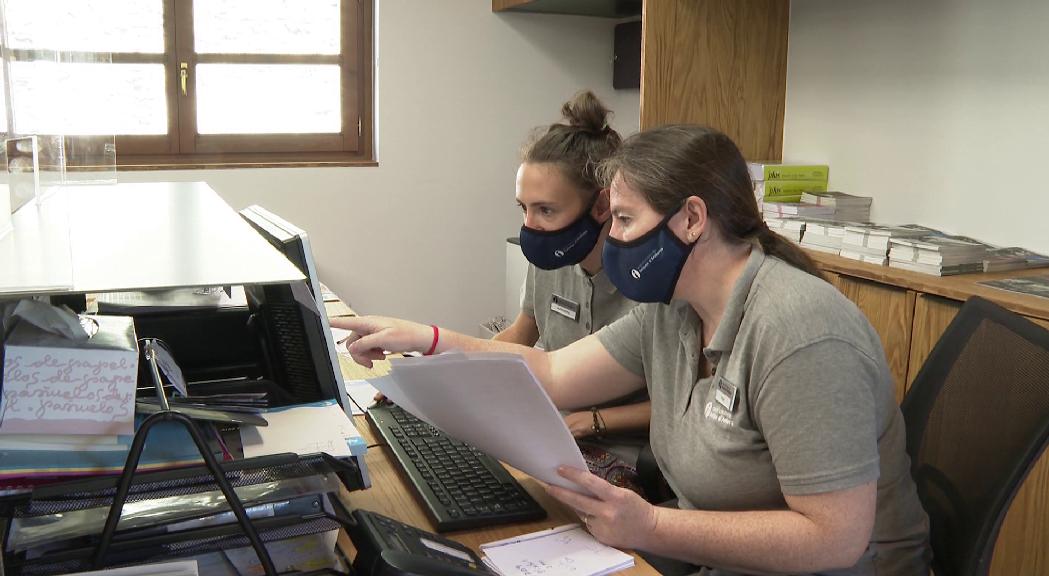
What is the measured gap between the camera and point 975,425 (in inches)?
51.4

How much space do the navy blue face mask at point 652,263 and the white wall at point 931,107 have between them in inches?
61.6

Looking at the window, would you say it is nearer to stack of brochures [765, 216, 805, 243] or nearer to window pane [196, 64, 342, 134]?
window pane [196, 64, 342, 134]

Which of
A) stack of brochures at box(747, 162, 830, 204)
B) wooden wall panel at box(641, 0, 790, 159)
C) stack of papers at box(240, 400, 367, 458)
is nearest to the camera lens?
stack of papers at box(240, 400, 367, 458)

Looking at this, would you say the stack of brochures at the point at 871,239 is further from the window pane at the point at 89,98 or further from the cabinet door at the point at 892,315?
the window pane at the point at 89,98

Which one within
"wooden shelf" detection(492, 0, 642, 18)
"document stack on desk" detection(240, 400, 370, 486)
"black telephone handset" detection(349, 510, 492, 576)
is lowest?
"black telephone handset" detection(349, 510, 492, 576)

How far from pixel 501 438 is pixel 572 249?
0.72m

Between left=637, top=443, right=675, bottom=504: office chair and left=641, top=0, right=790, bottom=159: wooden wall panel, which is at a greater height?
left=641, top=0, right=790, bottom=159: wooden wall panel

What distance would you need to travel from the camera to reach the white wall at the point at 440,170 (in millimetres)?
3816

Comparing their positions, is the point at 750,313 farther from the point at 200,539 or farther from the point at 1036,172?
the point at 1036,172

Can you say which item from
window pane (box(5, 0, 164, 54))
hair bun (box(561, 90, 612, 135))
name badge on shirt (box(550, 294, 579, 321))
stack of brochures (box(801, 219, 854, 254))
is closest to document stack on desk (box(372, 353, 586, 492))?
name badge on shirt (box(550, 294, 579, 321))

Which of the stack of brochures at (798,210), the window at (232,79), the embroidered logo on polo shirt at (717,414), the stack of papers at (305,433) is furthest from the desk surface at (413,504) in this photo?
the window at (232,79)

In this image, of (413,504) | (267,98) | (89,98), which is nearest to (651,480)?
(413,504)

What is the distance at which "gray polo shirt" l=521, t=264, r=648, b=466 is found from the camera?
1.79 metres

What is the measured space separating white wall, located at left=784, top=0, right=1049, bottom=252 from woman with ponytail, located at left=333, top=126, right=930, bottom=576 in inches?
57.2
